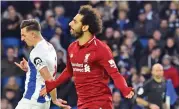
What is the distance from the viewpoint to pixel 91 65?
741cm

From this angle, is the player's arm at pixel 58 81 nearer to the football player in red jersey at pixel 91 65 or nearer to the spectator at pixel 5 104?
the football player in red jersey at pixel 91 65

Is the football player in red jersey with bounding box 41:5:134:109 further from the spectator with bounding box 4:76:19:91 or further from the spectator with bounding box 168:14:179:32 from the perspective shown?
the spectator with bounding box 168:14:179:32

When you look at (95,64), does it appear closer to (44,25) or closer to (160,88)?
(160,88)

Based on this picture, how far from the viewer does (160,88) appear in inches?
479

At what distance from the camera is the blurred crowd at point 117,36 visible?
1516 centimetres

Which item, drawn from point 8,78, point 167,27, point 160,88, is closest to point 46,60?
point 160,88

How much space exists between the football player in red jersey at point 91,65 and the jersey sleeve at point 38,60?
44 cm

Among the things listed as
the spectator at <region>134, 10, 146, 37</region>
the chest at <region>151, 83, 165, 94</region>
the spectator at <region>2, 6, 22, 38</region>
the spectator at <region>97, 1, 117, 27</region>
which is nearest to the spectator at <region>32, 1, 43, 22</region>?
the spectator at <region>2, 6, 22, 38</region>

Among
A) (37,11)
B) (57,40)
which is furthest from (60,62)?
(37,11)

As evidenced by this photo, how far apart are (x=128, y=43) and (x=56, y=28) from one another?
6.23 feet

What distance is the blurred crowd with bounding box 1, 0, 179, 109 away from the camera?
15.2 metres

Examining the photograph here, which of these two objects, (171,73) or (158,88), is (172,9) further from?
(158,88)

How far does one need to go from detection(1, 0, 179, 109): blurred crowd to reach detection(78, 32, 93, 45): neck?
22.0 ft

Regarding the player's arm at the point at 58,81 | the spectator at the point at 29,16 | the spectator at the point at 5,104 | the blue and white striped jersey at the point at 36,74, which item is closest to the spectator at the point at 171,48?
the spectator at the point at 29,16
